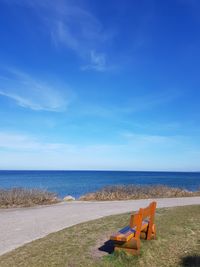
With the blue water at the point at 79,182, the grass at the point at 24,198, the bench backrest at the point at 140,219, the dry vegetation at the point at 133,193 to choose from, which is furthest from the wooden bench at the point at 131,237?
the dry vegetation at the point at 133,193

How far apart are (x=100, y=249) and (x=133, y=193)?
501 inches

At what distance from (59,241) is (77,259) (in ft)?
4.46

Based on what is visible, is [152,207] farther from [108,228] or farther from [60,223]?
[60,223]

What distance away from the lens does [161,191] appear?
20391 millimetres

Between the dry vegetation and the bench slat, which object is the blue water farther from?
the bench slat

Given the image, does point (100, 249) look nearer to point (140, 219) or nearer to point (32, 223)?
point (140, 219)

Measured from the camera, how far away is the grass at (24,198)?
1506cm

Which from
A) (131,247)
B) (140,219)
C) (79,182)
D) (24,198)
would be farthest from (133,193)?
(79,182)

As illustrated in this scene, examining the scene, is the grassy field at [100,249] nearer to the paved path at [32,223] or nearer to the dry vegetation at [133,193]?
the paved path at [32,223]

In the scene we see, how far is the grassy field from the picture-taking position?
5934mm

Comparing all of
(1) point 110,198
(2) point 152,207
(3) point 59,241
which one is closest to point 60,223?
(3) point 59,241

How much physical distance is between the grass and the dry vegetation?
2676 mm

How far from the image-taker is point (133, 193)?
754 inches

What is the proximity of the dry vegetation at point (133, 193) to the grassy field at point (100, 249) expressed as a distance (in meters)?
9.57
